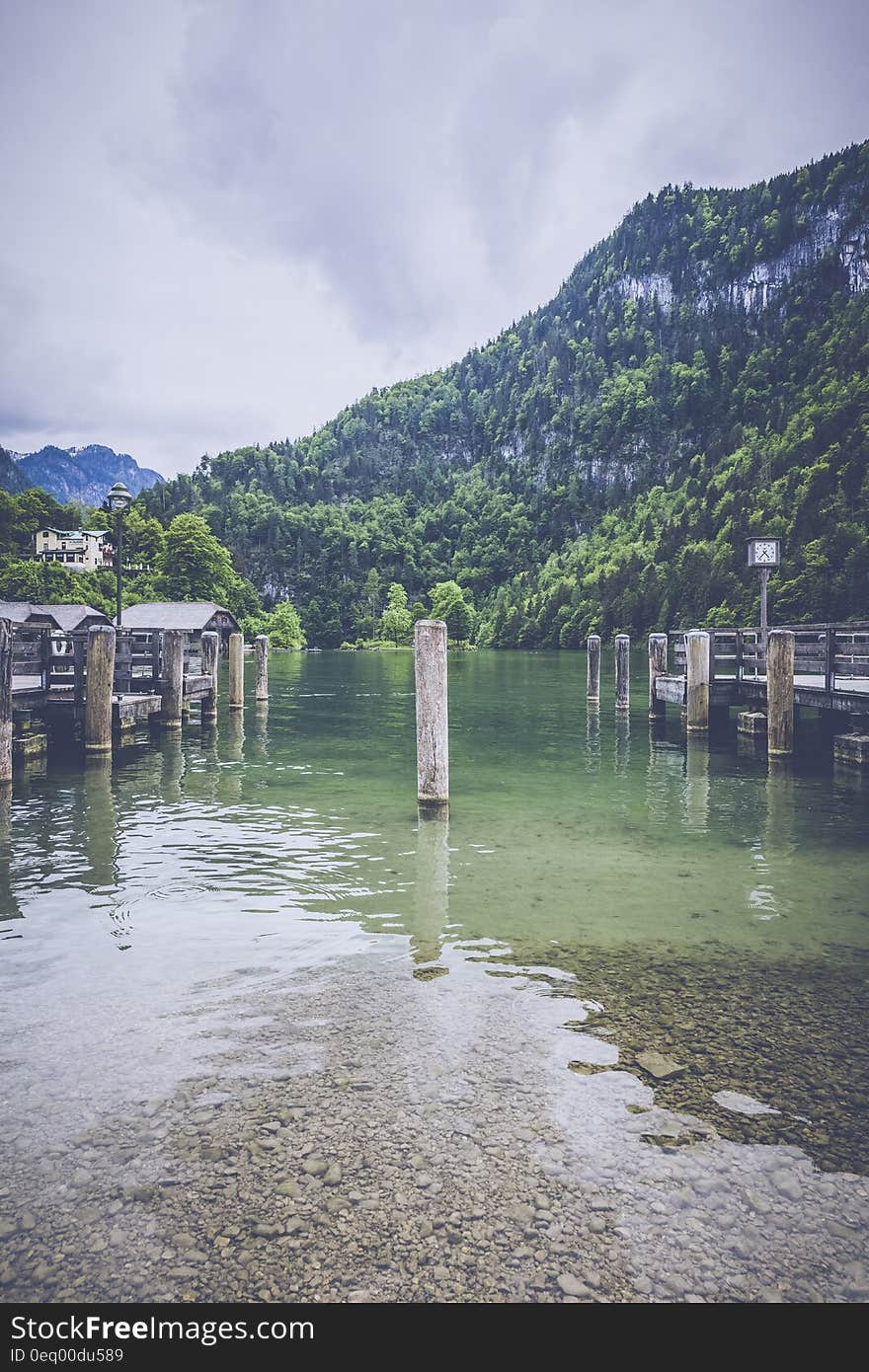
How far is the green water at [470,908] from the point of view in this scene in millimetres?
5164

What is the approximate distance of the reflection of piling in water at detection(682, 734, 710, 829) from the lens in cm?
1336

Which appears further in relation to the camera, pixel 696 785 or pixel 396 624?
pixel 396 624

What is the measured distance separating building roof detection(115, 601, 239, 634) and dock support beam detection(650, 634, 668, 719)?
20664 mm

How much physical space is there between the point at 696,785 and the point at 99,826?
11.0 m

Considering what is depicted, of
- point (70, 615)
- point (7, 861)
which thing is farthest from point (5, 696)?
point (70, 615)

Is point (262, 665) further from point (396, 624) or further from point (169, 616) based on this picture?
point (396, 624)

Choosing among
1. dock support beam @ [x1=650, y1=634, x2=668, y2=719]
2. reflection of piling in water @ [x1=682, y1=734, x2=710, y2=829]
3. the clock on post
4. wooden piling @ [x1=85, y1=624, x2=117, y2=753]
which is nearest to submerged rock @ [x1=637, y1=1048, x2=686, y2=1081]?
reflection of piling in water @ [x1=682, y1=734, x2=710, y2=829]

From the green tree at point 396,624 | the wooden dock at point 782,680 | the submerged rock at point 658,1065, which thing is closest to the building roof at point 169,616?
the wooden dock at point 782,680

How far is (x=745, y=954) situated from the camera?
7059 millimetres

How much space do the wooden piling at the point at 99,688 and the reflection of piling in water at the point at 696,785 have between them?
477 inches

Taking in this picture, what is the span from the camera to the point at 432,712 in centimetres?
1277

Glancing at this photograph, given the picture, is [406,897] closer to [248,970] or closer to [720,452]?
[248,970]

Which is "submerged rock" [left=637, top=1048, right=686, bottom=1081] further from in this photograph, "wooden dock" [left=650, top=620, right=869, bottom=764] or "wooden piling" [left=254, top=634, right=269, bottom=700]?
"wooden piling" [left=254, top=634, right=269, bottom=700]
